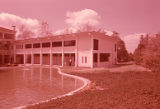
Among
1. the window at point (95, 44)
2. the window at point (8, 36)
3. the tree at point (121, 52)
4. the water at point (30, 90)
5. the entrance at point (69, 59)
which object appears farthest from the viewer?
the tree at point (121, 52)

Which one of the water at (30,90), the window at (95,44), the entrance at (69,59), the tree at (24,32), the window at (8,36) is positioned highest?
the tree at (24,32)

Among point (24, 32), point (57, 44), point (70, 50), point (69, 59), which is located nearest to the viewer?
point (70, 50)

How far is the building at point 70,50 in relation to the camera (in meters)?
24.9

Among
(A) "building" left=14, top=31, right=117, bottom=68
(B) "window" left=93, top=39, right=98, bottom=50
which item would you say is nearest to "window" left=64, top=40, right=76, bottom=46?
(A) "building" left=14, top=31, right=117, bottom=68

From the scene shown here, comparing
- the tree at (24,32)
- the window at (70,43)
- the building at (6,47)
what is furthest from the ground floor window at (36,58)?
the tree at (24,32)

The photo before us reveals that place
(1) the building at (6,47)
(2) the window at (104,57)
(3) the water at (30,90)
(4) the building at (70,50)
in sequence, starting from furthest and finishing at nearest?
(1) the building at (6,47) < (2) the window at (104,57) < (4) the building at (70,50) < (3) the water at (30,90)

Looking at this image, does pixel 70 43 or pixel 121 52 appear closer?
pixel 70 43

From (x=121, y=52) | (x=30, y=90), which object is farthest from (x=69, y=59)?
(x=121, y=52)

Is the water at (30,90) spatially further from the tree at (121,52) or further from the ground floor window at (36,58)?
the tree at (121,52)

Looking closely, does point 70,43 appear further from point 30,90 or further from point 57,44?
point 30,90

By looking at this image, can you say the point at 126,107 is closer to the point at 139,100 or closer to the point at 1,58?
the point at 139,100

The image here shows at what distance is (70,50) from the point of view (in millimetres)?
27266

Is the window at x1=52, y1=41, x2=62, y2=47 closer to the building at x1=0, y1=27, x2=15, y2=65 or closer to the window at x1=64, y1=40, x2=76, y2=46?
the window at x1=64, y1=40, x2=76, y2=46

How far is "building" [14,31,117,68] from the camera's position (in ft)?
81.7
